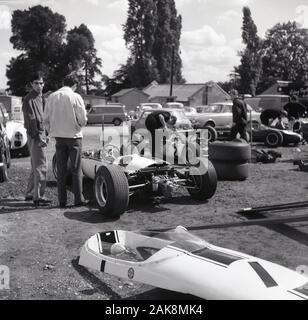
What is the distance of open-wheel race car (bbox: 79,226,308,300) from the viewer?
336cm

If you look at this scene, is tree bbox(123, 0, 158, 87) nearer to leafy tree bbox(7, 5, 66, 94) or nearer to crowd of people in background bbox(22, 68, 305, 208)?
leafy tree bbox(7, 5, 66, 94)

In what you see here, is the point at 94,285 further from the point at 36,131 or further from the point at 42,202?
the point at 36,131

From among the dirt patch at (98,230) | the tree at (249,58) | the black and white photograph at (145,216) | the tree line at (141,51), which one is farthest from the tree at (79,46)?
the dirt patch at (98,230)

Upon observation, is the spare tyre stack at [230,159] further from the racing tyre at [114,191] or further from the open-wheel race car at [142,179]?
the racing tyre at [114,191]

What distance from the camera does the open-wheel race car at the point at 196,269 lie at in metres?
3.36

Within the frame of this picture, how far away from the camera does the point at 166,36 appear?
73.1m

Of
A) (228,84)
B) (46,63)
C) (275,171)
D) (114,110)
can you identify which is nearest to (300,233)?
(275,171)

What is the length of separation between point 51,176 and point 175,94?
5989cm

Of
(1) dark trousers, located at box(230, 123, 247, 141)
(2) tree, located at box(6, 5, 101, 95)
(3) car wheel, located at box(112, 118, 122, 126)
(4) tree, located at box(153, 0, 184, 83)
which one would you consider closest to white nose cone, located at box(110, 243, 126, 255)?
(1) dark trousers, located at box(230, 123, 247, 141)

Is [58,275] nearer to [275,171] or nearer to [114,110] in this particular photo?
[275,171]

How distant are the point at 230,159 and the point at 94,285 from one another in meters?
5.65

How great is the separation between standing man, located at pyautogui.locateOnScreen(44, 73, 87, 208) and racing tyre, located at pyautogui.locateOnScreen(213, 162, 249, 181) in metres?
3.35

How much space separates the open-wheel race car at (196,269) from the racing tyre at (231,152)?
16.3 feet

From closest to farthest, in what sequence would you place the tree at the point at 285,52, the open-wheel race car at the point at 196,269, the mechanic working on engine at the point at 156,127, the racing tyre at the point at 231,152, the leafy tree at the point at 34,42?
the open-wheel race car at the point at 196,269 → the mechanic working on engine at the point at 156,127 → the racing tyre at the point at 231,152 → the leafy tree at the point at 34,42 → the tree at the point at 285,52
